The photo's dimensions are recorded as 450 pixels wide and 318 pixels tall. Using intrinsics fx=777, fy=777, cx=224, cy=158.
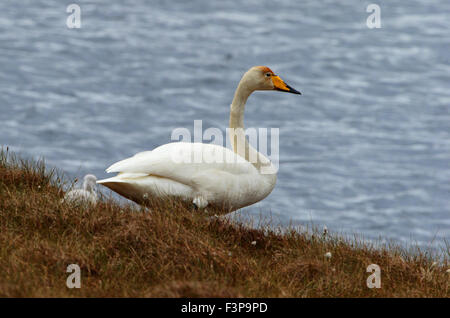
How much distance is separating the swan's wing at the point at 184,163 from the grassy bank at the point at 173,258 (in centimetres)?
64

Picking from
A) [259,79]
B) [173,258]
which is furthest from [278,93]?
[173,258]

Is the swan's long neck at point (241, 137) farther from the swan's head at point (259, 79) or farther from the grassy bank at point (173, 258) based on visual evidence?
the grassy bank at point (173, 258)

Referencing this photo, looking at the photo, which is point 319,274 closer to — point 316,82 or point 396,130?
point 396,130

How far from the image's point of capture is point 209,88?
51.4m

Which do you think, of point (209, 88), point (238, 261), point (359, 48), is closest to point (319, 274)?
point (238, 261)

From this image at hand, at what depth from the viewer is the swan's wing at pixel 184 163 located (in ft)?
28.1

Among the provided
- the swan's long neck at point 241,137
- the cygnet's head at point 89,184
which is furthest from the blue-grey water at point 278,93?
the cygnet's head at point 89,184

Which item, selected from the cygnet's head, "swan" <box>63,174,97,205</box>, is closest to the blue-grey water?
the cygnet's head

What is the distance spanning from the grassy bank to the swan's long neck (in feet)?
5.69

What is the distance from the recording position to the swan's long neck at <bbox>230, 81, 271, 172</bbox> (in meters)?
9.44

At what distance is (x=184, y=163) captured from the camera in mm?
8609

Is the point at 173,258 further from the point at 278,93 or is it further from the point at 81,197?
the point at 278,93

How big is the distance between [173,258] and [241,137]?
312cm

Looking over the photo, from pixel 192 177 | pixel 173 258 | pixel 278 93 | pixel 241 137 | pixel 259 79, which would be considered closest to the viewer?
pixel 173 258
